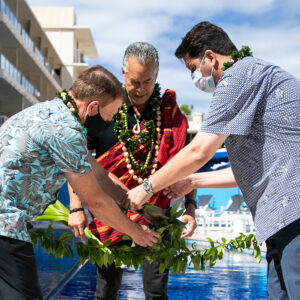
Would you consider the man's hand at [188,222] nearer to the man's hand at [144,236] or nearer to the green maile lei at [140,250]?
the green maile lei at [140,250]

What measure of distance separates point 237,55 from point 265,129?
0.45 m

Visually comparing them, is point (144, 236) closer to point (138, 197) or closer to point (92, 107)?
point (138, 197)

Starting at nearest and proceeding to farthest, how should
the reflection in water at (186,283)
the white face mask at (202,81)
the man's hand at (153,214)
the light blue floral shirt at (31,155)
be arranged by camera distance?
the light blue floral shirt at (31,155), the white face mask at (202,81), the man's hand at (153,214), the reflection in water at (186,283)

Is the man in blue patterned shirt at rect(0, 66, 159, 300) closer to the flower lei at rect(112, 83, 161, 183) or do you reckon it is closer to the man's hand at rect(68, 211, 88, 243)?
the man's hand at rect(68, 211, 88, 243)

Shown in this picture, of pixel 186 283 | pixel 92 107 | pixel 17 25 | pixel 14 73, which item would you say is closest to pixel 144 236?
pixel 92 107

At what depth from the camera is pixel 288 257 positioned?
7.17ft

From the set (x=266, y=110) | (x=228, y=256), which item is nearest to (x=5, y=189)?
(x=266, y=110)

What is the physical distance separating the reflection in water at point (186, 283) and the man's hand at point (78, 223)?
3546 millimetres

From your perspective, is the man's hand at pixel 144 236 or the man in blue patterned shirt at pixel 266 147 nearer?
the man in blue patterned shirt at pixel 266 147

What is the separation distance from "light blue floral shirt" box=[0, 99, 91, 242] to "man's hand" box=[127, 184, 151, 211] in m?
0.54

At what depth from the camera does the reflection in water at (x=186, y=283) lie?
6906 millimetres

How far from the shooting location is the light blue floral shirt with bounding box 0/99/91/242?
232cm

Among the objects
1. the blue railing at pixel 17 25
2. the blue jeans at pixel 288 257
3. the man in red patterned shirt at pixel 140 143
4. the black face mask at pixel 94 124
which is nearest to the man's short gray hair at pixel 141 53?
the man in red patterned shirt at pixel 140 143

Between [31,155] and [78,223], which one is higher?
[31,155]
